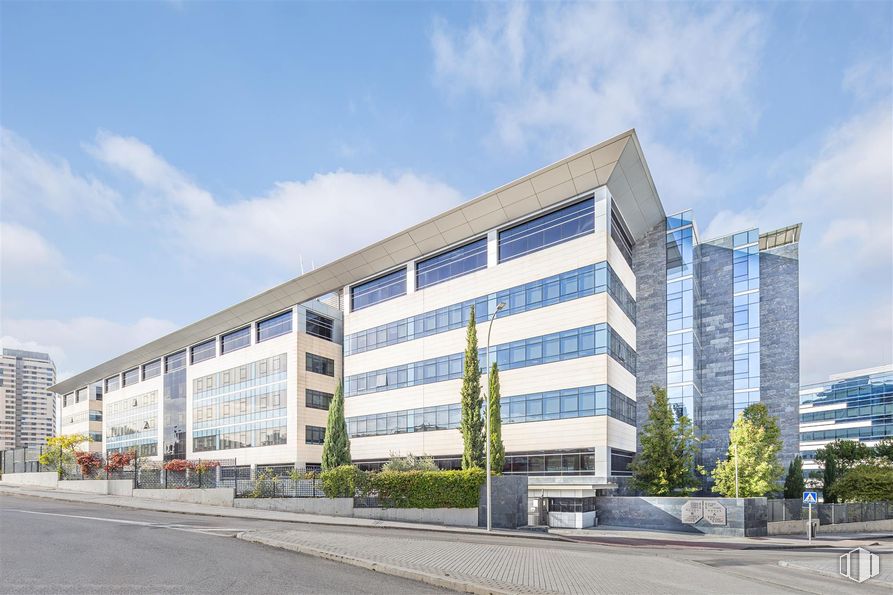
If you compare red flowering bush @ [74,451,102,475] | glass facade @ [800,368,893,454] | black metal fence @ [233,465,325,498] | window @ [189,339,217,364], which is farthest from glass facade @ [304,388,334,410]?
glass facade @ [800,368,893,454]

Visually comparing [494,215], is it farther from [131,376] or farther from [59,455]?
[131,376]

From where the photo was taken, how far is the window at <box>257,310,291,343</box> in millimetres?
54188

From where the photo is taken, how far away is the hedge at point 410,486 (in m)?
29.1

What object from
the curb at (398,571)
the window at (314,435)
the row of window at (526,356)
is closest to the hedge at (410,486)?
the row of window at (526,356)

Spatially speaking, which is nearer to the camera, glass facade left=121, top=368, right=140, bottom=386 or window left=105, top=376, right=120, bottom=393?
glass facade left=121, top=368, right=140, bottom=386

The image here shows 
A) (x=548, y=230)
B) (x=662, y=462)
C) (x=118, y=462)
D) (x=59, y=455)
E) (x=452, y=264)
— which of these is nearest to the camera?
(x=662, y=462)

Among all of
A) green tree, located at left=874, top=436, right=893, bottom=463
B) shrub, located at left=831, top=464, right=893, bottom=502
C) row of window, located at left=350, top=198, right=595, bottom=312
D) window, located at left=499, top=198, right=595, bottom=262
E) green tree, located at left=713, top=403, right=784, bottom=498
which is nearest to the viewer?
window, located at left=499, top=198, right=595, bottom=262

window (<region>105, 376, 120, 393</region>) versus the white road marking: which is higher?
window (<region>105, 376, 120, 393</region>)

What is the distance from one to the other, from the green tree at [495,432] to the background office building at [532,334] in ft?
20.4

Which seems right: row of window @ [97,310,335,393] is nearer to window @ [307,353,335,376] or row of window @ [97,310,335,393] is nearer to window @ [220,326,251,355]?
window @ [220,326,251,355]

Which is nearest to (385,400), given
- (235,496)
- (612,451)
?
(235,496)

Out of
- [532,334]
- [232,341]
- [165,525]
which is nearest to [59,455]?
[232,341]

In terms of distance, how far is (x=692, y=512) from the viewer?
31.9m

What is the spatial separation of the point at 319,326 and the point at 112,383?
44371mm
